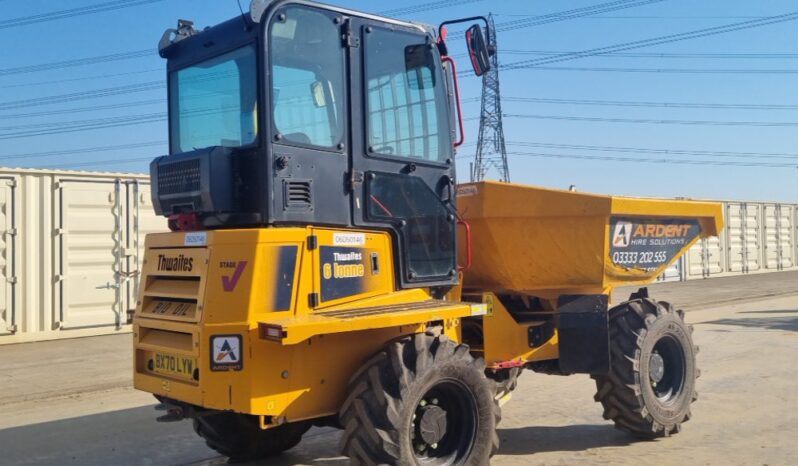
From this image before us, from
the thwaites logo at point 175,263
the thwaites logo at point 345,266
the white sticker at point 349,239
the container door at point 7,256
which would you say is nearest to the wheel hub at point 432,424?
the thwaites logo at point 345,266

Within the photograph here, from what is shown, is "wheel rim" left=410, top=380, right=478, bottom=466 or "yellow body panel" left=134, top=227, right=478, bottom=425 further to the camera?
"wheel rim" left=410, top=380, right=478, bottom=466

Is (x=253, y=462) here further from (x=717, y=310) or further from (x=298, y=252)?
(x=717, y=310)

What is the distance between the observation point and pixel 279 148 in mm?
4109

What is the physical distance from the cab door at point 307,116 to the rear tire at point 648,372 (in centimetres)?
277

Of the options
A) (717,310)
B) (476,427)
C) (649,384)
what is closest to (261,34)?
(476,427)

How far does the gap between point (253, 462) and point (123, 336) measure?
7.31 meters

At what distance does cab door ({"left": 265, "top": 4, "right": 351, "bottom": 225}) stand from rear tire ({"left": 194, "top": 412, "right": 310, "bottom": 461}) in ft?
5.71

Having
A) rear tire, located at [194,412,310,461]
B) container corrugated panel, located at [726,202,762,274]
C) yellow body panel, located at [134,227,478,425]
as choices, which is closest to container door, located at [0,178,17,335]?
rear tire, located at [194,412,310,461]

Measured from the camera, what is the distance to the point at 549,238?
5.66 metres

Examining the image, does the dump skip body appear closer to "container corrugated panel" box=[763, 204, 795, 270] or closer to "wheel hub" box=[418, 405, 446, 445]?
"wheel hub" box=[418, 405, 446, 445]

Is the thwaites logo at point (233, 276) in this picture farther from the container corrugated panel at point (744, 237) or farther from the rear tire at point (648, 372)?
the container corrugated panel at point (744, 237)

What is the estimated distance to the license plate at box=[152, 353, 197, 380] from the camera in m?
4.11

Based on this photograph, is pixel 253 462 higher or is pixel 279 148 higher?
pixel 279 148

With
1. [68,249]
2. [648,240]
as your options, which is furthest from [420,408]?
[68,249]
